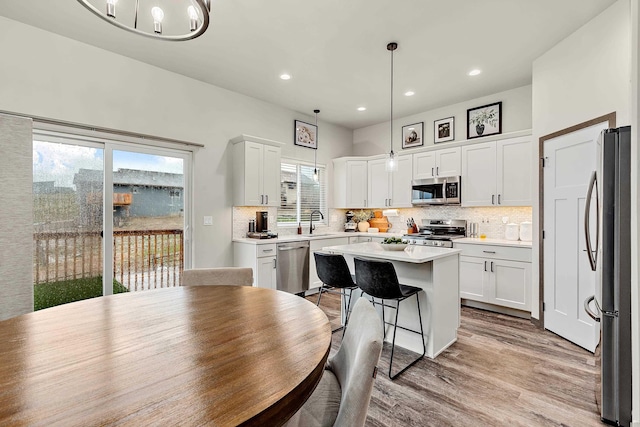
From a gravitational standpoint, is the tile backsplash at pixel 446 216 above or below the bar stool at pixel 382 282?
above

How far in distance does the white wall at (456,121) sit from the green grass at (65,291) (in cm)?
458

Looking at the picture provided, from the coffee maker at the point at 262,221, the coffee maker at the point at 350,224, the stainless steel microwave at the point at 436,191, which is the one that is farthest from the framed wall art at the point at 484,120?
the coffee maker at the point at 262,221

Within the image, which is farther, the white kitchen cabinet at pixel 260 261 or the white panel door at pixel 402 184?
the white panel door at pixel 402 184

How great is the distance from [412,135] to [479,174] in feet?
4.68

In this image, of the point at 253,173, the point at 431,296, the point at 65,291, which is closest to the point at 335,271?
the point at 431,296

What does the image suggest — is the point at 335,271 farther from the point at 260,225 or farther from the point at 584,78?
the point at 584,78

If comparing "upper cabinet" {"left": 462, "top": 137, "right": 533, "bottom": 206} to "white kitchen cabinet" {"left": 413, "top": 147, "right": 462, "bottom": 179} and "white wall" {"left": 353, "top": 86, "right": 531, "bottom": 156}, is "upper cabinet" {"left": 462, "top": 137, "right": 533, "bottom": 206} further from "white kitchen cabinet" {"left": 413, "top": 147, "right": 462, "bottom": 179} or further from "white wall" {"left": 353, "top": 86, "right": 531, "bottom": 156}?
"white wall" {"left": 353, "top": 86, "right": 531, "bottom": 156}

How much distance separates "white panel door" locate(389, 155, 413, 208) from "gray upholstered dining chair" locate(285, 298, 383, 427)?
3.89 meters

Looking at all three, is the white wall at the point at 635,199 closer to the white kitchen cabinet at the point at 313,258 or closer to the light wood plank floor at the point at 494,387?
the light wood plank floor at the point at 494,387

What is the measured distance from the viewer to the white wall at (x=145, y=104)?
107 inches

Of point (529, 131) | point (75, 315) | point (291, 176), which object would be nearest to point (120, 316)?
point (75, 315)

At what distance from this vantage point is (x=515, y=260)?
3.63 meters

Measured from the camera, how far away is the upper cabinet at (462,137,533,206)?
3.88m

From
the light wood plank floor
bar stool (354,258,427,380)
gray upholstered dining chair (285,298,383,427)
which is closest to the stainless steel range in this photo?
the light wood plank floor
